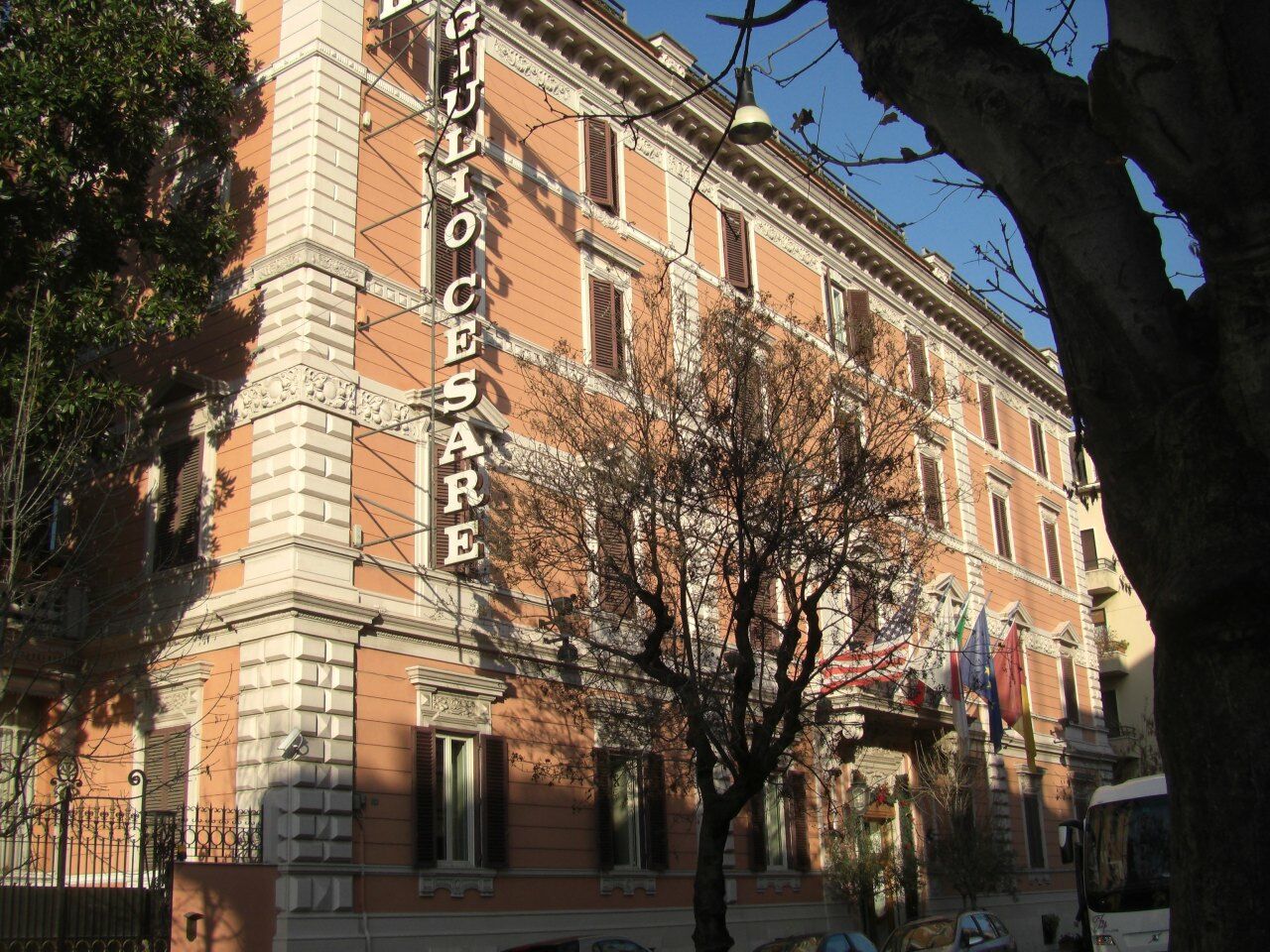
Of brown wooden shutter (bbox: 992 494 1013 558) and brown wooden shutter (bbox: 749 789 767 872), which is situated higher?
brown wooden shutter (bbox: 992 494 1013 558)

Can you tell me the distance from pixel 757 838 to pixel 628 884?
13.3 ft

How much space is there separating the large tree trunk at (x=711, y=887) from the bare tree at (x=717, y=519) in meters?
0.02

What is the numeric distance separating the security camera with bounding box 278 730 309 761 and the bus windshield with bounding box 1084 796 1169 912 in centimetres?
968

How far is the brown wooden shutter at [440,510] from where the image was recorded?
1856 cm

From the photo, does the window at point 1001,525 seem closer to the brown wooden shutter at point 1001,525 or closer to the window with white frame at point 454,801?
the brown wooden shutter at point 1001,525

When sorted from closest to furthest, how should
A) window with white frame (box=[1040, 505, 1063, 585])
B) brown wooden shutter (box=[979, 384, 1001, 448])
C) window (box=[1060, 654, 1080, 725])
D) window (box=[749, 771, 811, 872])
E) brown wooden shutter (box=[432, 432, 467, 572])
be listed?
brown wooden shutter (box=[432, 432, 467, 572]), window (box=[749, 771, 811, 872]), brown wooden shutter (box=[979, 384, 1001, 448]), window (box=[1060, 654, 1080, 725]), window with white frame (box=[1040, 505, 1063, 585])

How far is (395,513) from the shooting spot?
18.0 m

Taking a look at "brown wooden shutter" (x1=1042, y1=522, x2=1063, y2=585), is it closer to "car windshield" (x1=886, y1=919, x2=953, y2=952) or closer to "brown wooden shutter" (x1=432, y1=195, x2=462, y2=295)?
"car windshield" (x1=886, y1=919, x2=953, y2=952)

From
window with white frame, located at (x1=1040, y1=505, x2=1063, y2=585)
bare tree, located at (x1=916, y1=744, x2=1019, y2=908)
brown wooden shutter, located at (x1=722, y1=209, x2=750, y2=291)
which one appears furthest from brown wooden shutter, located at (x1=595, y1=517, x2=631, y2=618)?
window with white frame, located at (x1=1040, y1=505, x2=1063, y2=585)

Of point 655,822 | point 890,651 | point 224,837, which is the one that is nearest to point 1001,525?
point 655,822

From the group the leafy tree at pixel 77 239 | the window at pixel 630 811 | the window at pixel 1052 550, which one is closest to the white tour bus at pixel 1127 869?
the window at pixel 630 811

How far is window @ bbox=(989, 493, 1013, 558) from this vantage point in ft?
121

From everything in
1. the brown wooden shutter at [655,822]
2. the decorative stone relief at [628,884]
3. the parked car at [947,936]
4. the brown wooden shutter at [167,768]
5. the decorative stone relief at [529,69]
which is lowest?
the parked car at [947,936]

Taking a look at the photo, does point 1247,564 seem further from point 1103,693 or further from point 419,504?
point 1103,693
